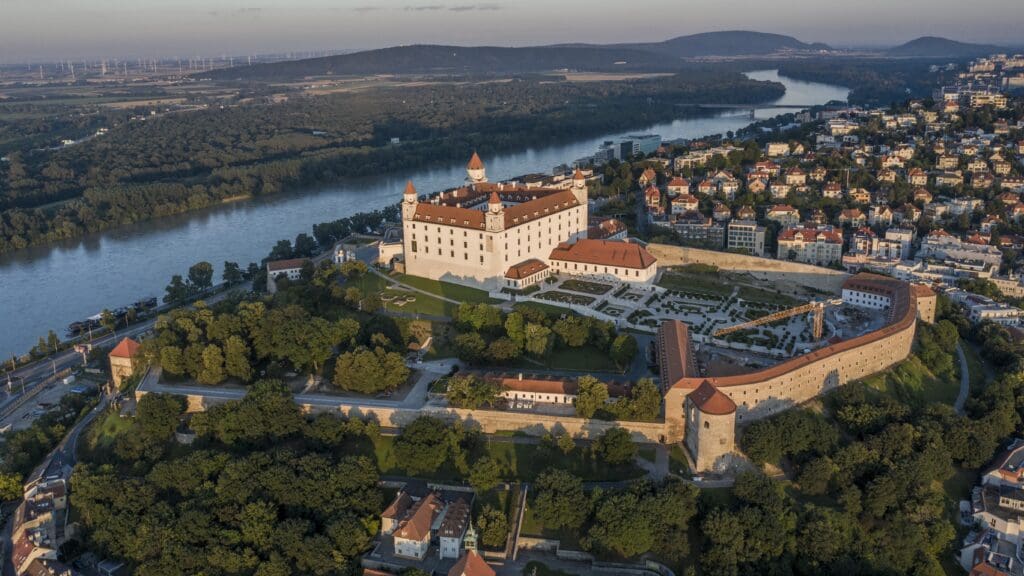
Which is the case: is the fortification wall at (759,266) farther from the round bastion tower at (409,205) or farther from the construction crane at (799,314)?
the round bastion tower at (409,205)

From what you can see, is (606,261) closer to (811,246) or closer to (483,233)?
(483,233)

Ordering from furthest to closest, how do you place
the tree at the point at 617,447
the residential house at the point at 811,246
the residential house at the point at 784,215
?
the residential house at the point at 784,215
the residential house at the point at 811,246
the tree at the point at 617,447

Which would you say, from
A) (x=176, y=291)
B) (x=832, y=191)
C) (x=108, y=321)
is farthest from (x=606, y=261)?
(x=832, y=191)

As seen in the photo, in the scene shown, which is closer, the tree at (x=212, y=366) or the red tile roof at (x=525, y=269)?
the tree at (x=212, y=366)

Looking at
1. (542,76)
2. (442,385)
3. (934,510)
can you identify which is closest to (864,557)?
(934,510)

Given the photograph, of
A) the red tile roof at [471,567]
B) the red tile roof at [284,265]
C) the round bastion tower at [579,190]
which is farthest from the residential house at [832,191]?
the red tile roof at [471,567]

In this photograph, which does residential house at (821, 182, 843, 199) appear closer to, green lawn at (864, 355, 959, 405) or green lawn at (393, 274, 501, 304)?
green lawn at (864, 355, 959, 405)

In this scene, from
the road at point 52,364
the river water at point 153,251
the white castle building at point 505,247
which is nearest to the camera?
the road at point 52,364
